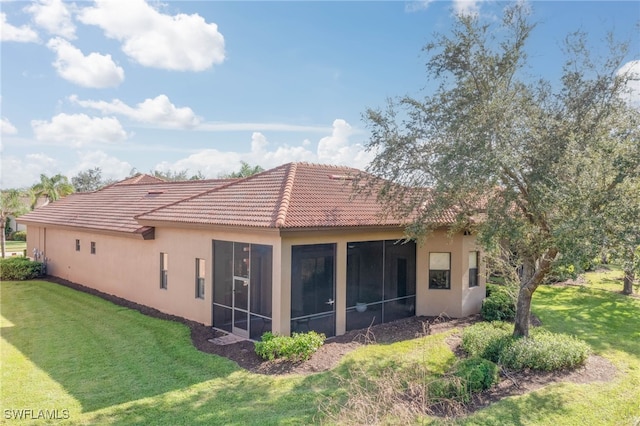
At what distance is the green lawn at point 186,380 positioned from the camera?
7.92m

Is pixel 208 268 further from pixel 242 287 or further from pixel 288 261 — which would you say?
pixel 288 261

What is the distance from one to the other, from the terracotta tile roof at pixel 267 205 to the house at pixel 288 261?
2.2 inches

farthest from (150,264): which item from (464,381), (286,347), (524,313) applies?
(524,313)

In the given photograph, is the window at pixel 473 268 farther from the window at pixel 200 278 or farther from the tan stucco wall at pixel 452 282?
the window at pixel 200 278

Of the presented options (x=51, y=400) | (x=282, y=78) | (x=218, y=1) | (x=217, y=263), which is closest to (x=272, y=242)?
(x=217, y=263)

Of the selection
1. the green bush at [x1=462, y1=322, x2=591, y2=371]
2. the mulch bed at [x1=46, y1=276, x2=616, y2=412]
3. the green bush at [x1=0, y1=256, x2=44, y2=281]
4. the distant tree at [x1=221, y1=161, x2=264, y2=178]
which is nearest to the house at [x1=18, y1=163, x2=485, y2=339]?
the mulch bed at [x1=46, y1=276, x2=616, y2=412]

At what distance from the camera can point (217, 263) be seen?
13422 millimetres

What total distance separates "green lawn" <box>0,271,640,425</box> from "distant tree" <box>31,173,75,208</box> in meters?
30.3

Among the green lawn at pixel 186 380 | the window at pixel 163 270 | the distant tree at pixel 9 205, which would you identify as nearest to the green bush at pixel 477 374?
the green lawn at pixel 186 380

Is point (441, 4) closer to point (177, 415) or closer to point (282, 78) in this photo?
point (282, 78)

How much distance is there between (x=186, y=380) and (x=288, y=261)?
3.89 metres

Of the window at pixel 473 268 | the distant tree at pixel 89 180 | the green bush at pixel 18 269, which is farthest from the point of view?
the distant tree at pixel 89 180

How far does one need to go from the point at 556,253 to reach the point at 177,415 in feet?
32.3

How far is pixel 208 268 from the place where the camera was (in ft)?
44.4
